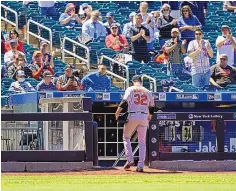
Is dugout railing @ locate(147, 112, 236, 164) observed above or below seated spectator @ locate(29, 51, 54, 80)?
below

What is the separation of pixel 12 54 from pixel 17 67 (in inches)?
14.8

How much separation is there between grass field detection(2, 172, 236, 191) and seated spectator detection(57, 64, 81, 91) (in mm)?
5438

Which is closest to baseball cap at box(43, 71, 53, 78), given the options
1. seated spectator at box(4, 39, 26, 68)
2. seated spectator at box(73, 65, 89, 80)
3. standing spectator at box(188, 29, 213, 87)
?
seated spectator at box(73, 65, 89, 80)

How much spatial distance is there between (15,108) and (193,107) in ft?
13.0

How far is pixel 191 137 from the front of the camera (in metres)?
14.2

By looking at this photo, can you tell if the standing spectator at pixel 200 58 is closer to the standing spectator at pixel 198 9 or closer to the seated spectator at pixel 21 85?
the standing spectator at pixel 198 9

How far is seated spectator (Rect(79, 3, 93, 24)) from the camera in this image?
21.1 metres

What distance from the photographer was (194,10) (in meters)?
22.1

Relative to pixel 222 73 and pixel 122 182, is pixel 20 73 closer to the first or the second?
pixel 222 73

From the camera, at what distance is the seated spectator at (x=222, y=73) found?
1903 centimetres

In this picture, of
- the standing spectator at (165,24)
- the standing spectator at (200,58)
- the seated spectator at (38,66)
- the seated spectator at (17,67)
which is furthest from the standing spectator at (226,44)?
the seated spectator at (17,67)

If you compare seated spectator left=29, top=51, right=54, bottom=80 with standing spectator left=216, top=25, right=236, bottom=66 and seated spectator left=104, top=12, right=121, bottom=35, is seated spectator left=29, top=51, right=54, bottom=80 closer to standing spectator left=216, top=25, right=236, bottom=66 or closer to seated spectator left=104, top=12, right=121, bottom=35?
seated spectator left=104, top=12, right=121, bottom=35

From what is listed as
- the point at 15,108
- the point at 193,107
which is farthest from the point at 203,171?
the point at 15,108

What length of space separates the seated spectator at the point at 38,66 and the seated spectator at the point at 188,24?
→ 4.06 meters
